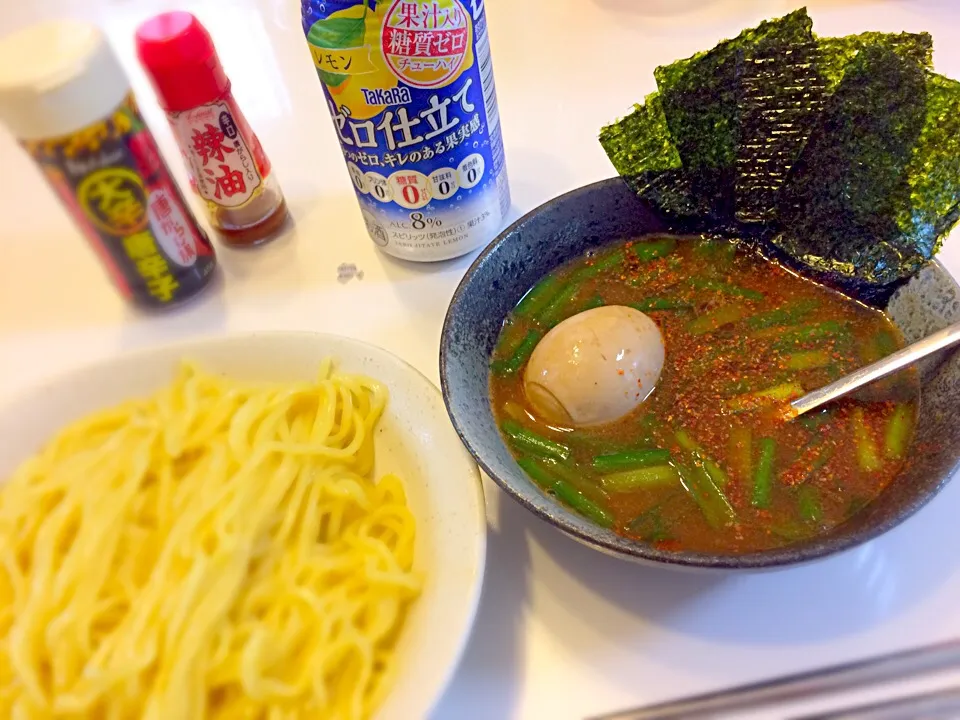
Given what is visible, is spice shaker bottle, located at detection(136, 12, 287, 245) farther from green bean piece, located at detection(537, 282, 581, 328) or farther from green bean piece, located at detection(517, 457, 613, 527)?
green bean piece, located at detection(517, 457, 613, 527)

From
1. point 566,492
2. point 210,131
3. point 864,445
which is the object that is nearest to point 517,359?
point 566,492

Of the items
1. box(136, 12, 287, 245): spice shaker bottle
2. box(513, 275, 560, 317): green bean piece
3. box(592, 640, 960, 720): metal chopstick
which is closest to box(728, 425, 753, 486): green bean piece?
box(592, 640, 960, 720): metal chopstick

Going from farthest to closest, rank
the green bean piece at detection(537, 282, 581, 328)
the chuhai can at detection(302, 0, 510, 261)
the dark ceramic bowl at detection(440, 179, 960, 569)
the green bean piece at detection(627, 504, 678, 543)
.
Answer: the green bean piece at detection(537, 282, 581, 328) < the chuhai can at detection(302, 0, 510, 261) < the green bean piece at detection(627, 504, 678, 543) < the dark ceramic bowl at detection(440, 179, 960, 569)

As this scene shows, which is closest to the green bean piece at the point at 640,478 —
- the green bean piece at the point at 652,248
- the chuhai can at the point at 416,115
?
the green bean piece at the point at 652,248

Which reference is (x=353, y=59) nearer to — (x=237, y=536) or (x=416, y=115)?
(x=416, y=115)

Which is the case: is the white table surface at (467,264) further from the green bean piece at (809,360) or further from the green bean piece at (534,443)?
the green bean piece at (809,360)

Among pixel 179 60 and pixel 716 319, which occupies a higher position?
pixel 179 60
